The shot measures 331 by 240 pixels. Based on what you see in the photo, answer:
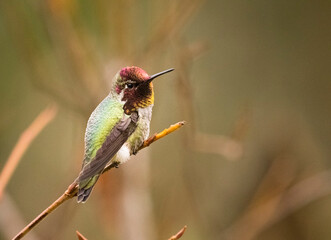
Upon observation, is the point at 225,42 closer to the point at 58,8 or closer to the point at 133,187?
the point at 133,187

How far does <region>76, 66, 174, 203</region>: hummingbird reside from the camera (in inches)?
30.4

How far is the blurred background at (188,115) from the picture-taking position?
2.00 metres

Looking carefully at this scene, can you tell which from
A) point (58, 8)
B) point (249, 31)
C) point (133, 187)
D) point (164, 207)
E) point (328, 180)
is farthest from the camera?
point (249, 31)

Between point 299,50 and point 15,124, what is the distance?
285cm

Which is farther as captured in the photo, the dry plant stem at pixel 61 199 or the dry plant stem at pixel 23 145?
the dry plant stem at pixel 23 145

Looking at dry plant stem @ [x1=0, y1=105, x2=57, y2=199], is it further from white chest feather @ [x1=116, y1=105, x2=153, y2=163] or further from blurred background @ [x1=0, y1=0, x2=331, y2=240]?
blurred background @ [x1=0, y1=0, x2=331, y2=240]

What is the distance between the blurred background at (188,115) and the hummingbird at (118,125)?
51 centimetres

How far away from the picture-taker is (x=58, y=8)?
5.85 ft

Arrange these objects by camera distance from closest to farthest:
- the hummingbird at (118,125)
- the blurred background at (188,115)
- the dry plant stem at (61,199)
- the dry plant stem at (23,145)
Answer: the dry plant stem at (61,199) → the hummingbird at (118,125) → the dry plant stem at (23,145) → the blurred background at (188,115)

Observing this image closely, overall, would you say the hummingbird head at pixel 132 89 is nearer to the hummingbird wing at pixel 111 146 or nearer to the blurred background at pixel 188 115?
the hummingbird wing at pixel 111 146

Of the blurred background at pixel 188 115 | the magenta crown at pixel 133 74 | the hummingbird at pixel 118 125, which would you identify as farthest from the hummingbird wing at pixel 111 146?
the blurred background at pixel 188 115

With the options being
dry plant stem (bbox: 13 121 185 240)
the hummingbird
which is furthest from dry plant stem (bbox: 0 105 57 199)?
dry plant stem (bbox: 13 121 185 240)

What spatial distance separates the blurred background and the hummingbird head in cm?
57

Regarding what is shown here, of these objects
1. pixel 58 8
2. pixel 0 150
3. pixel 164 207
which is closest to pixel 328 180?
pixel 164 207
